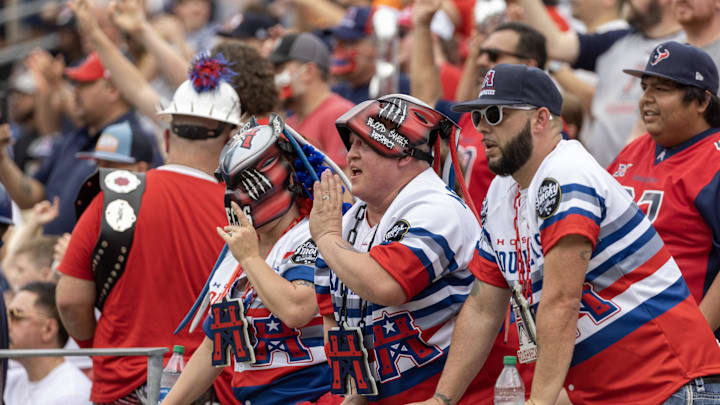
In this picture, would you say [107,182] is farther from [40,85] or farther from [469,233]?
[40,85]

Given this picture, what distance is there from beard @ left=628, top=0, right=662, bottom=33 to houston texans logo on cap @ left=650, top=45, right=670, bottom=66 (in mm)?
→ 2383

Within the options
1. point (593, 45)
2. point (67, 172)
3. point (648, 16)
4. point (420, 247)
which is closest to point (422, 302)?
point (420, 247)

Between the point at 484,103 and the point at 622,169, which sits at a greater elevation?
the point at 484,103

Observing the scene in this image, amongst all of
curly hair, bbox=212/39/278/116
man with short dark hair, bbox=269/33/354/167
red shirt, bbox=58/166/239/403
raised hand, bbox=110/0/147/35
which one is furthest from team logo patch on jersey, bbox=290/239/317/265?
raised hand, bbox=110/0/147/35

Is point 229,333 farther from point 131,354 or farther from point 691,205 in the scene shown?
point 691,205

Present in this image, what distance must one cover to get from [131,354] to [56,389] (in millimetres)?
1796

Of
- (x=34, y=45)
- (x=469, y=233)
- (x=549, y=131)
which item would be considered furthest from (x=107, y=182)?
(x=34, y=45)

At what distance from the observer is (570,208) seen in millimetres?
3455

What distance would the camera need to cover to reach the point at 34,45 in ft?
46.5

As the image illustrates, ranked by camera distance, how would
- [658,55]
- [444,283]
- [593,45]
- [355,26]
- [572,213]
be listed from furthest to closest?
[355,26] → [593,45] → [658,55] → [444,283] → [572,213]

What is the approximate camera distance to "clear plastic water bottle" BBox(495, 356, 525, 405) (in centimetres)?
369

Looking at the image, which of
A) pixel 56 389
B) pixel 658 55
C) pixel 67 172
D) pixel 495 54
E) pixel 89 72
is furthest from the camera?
pixel 67 172

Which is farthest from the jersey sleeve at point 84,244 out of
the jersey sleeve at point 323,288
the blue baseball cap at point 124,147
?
the blue baseball cap at point 124,147

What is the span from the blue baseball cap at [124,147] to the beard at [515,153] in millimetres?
3658
